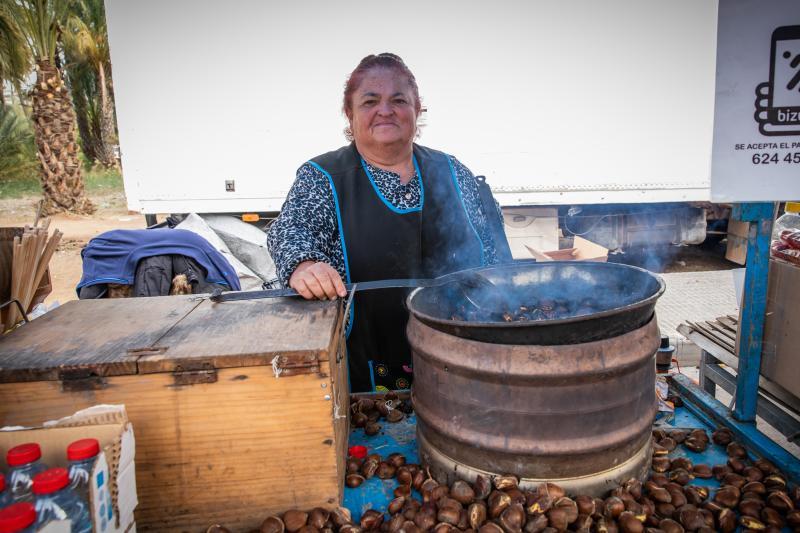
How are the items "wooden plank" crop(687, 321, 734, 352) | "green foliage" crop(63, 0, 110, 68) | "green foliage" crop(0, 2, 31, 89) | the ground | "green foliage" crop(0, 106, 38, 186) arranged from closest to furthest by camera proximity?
"wooden plank" crop(687, 321, 734, 352) → the ground → "green foliage" crop(0, 2, 31, 89) → "green foliage" crop(63, 0, 110, 68) → "green foliage" crop(0, 106, 38, 186)

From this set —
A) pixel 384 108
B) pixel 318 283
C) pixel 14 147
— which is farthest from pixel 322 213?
pixel 14 147

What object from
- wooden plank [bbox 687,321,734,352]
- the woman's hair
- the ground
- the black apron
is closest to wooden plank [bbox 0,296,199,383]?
the black apron

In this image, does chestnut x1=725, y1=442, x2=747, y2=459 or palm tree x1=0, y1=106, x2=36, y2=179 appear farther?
palm tree x1=0, y1=106, x2=36, y2=179

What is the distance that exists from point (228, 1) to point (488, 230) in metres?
5.14

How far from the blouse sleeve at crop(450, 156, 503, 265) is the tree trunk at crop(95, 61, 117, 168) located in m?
21.7

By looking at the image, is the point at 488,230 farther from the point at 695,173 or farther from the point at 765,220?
the point at 695,173

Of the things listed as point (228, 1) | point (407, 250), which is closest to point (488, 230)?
point (407, 250)

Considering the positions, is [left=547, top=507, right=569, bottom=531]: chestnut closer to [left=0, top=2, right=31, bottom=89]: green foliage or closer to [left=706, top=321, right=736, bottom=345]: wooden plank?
[left=706, top=321, right=736, bottom=345]: wooden plank

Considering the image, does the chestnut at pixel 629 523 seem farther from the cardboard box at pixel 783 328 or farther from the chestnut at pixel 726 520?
the cardboard box at pixel 783 328

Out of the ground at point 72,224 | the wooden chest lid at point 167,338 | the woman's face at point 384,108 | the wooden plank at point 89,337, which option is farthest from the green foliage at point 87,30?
the wooden chest lid at point 167,338

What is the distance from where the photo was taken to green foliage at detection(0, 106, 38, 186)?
65.2 ft

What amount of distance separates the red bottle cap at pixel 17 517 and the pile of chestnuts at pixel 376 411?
1129 mm

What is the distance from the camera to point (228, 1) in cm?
615

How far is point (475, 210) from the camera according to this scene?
106 inches
